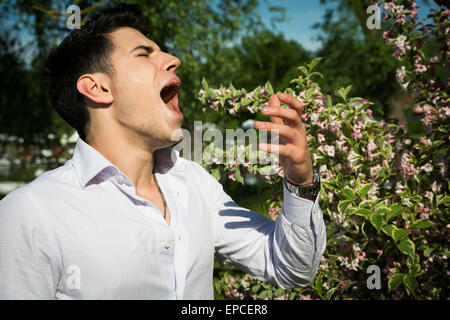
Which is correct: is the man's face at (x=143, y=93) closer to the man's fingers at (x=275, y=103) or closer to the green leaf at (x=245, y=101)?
the man's fingers at (x=275, y=103)

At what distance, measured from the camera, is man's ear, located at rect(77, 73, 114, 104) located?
1708 millimetres

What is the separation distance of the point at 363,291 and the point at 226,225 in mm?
1092

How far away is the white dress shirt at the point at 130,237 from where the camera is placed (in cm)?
126

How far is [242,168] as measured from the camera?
254cm

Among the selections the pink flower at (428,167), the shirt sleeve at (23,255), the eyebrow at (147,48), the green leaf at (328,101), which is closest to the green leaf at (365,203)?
the pink flower at (428,167)

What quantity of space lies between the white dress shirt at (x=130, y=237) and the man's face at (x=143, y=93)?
0.76ft

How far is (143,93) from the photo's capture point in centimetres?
166

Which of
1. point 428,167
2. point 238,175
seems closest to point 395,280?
point 428,167

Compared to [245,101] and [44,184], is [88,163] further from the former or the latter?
[245,101]

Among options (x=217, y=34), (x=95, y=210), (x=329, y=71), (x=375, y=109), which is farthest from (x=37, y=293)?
(x=329, y=71)

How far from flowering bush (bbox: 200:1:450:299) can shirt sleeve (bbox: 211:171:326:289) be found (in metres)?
0.52

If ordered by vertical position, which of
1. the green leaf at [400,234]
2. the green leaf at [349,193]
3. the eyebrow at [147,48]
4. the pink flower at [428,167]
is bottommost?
the green leaf at [400,234]

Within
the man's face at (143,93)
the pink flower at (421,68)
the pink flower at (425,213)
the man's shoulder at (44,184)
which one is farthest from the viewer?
the pink flower at (421,68)

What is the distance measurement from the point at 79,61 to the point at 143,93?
46 cm
